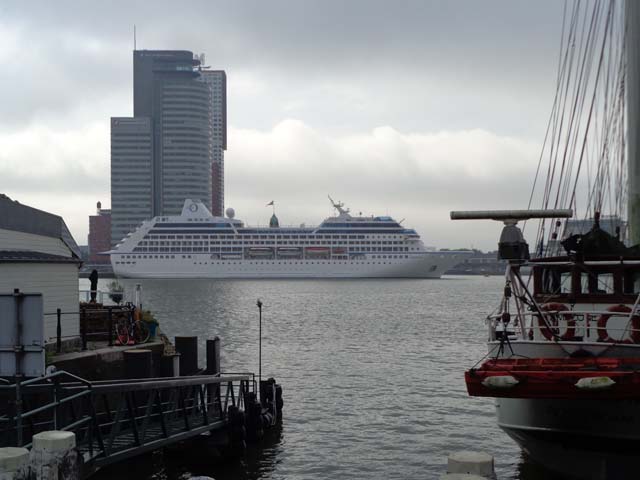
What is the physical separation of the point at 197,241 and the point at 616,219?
135807 millimetres

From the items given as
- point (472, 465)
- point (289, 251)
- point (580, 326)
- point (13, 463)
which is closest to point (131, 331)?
point (580, 326)

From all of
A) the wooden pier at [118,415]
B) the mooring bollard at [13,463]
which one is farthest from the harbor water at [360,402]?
the mooring bollard at [13,463]

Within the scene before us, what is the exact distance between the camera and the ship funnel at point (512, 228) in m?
13.7

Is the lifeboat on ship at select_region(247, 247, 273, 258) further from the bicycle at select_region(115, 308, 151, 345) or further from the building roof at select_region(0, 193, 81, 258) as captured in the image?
the bicycle at select_region(115, 308, 151, 345)

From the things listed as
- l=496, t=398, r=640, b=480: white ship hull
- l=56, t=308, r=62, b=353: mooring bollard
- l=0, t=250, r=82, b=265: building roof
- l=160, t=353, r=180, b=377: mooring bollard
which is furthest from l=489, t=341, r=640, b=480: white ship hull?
l=0, t=250, r=82, b=265: building roof

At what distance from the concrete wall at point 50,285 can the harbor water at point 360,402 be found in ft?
14.3

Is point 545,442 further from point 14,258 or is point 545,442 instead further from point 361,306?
point 361,306

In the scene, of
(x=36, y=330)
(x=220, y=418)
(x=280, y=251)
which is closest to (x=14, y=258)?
(x=220, y=418)

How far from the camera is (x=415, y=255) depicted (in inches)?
6058

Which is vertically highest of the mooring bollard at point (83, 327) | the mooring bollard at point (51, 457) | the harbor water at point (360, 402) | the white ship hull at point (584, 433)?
the mooring bollard at point (83, 327)

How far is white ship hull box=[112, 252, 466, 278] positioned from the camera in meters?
154

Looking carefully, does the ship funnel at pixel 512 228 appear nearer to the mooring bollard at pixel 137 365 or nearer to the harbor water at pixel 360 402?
the harbor water at pixel 360 402

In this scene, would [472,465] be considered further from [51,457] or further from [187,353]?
[187,353]

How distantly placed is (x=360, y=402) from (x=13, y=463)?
19066mm
